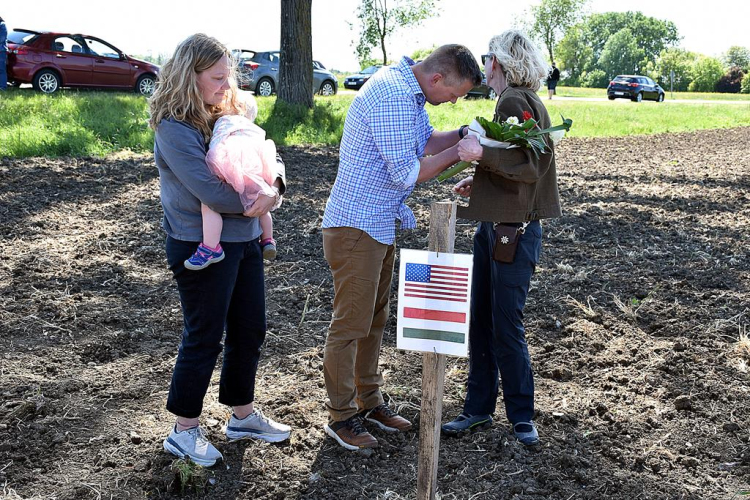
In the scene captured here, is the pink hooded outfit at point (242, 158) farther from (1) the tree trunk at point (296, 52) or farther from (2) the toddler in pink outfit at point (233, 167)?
(1) the tree trunk at point (296, 52)

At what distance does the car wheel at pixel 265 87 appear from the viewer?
23719 mm

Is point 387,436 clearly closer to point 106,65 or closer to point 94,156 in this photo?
point 94,156

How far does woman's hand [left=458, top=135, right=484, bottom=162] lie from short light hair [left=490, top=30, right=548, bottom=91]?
38 cm

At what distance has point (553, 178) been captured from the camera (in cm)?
365

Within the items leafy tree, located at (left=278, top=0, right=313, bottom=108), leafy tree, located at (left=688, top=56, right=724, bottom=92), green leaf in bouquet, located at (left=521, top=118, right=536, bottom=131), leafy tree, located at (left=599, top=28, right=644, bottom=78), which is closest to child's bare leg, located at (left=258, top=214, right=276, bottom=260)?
green leaf in bouquet, located at (left=521, top=118, right=536, bottom=131)

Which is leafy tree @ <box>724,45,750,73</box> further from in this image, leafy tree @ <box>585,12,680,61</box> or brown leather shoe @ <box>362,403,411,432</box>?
brown leather shoe @ <box>362,403,411,432</box>

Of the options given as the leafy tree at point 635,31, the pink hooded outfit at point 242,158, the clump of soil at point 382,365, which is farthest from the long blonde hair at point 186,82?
the leafy tree at point 635,31

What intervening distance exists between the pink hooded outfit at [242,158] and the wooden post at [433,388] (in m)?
0.82

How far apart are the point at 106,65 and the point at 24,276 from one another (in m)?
14.1

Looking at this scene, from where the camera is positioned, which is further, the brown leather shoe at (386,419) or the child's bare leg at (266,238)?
the brown leather shoe at (386,419)

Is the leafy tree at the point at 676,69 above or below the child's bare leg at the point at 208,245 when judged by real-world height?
above

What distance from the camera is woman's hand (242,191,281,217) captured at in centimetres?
323

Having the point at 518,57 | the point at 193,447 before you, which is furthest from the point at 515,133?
the point at 193,447

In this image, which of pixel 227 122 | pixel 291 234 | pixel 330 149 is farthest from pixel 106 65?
pixel 227 122
